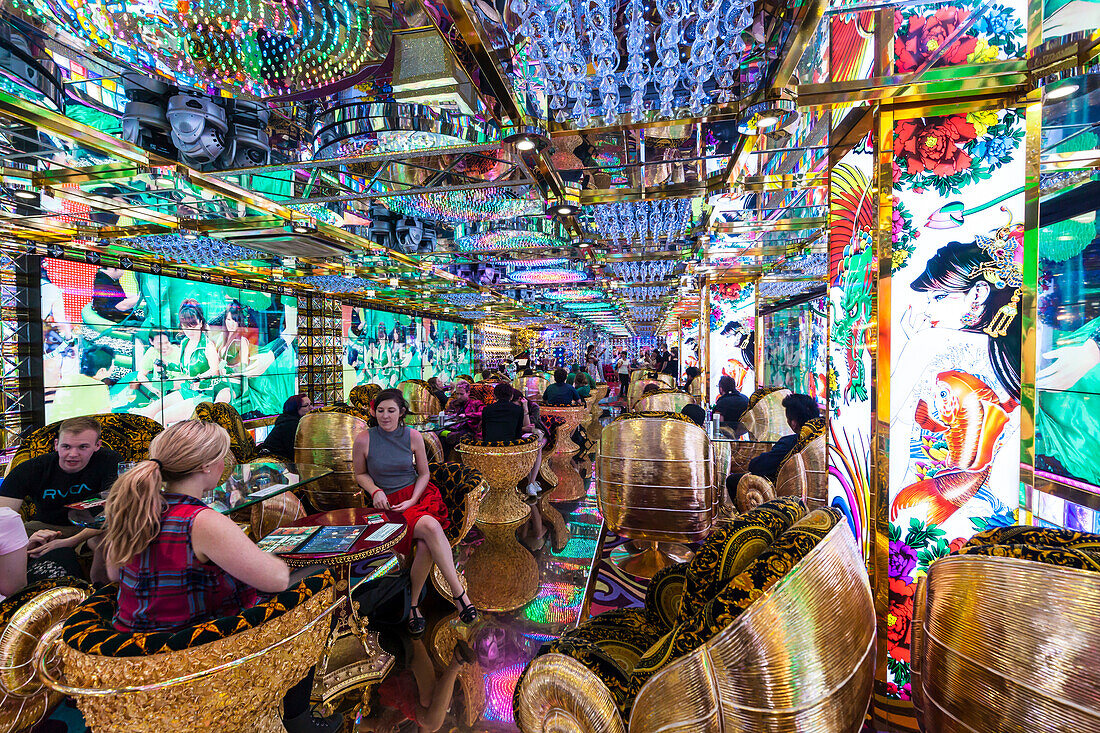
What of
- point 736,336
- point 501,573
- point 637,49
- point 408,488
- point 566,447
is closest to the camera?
point 637,49

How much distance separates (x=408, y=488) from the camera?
3227mm

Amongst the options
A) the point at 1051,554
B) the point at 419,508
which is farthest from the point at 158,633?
the point at 1051,554

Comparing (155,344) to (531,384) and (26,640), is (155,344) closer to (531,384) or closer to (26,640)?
(531,384)

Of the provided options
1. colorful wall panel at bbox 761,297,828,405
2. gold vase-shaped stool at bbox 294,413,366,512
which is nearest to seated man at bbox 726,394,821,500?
gold vase-shaped stool at bbox 294,413,366,512

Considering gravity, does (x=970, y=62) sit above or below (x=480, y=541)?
above

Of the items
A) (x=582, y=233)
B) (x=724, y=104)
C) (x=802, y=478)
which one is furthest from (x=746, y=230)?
(x=724, y=104)

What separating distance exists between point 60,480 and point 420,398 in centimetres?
651

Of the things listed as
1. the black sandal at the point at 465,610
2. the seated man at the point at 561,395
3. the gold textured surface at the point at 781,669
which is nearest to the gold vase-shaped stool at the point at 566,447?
the seated man at the point at 561,395

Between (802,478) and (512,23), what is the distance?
3.12 metres

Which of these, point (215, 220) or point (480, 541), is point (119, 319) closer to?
point (215, 220)

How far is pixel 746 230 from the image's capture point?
4859 mm

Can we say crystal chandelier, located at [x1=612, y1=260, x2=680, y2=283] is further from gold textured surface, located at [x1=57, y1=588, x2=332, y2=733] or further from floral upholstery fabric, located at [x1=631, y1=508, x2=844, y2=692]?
gold textured surface, located at [x1=57, y1=588, x2=332, y2=733]

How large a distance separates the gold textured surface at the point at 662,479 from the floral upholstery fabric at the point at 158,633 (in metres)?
2.22

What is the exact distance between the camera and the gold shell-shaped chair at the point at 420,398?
8.66 metres
